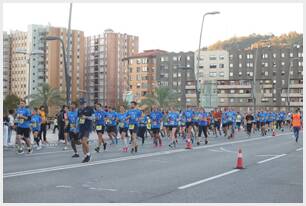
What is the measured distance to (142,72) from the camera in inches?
4953

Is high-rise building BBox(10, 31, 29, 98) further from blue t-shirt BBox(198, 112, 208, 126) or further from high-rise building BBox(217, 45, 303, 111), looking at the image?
blue t-shirt BBox(198, 112, 208, 126)

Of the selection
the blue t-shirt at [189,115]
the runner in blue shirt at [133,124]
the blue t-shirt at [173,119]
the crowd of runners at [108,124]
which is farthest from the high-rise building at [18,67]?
the runner in blue shirt at [133,124]

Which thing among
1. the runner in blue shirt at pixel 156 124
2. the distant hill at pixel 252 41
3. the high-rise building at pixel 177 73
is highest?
the distant hill at pixel 252 41

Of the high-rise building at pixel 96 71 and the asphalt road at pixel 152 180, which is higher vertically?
the high-rise building at pixel 96 71

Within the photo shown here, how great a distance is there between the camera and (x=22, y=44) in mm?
130250

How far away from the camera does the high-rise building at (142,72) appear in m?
125

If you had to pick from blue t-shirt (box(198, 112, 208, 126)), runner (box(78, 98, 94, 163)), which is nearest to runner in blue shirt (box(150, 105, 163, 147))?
blue t-shirt (box(198, 112, 208, 126))

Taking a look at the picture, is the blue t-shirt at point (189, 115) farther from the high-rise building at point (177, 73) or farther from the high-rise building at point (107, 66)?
the high-rise building at point (107, 66)

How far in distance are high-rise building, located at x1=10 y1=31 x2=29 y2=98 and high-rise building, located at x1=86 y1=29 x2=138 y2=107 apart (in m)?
20.8

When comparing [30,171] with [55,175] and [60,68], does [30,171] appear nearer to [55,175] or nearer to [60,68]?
[55,175]

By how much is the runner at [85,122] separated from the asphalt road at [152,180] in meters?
0.46

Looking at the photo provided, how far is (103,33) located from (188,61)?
1512 inches

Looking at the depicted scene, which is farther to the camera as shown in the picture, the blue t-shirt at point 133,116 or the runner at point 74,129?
the blue t-shirt at point 133,116

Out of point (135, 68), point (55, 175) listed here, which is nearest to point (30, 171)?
point (55, 175)
